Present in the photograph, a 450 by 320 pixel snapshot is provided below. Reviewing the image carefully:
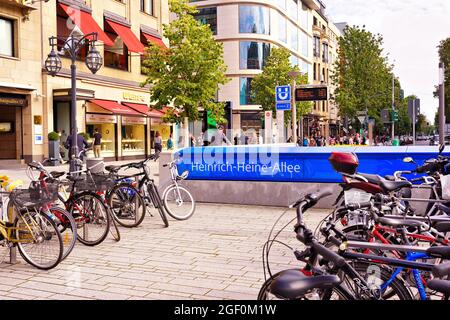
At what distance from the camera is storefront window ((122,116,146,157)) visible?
30805 millimetres

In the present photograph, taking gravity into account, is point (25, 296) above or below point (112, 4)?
below

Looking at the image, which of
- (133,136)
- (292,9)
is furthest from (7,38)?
(292,9)

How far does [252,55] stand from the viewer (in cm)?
5219

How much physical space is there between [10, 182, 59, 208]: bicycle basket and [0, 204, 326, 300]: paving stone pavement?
739mm

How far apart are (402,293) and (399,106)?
72.3 metres

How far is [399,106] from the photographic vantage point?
70.3 meters

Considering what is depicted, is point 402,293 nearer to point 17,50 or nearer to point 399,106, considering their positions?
point 17,50

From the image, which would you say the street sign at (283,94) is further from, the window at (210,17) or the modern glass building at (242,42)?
the window at (210,17)

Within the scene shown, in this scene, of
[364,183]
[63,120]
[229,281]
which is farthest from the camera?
[63,120]

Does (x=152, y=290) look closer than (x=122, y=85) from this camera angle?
Yes

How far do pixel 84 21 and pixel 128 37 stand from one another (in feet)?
12.6

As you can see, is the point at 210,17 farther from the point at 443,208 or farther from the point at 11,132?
the point at 443,208

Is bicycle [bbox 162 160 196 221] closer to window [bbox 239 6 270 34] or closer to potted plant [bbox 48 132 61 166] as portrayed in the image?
potted plant [bbox 48 132 61 166]
